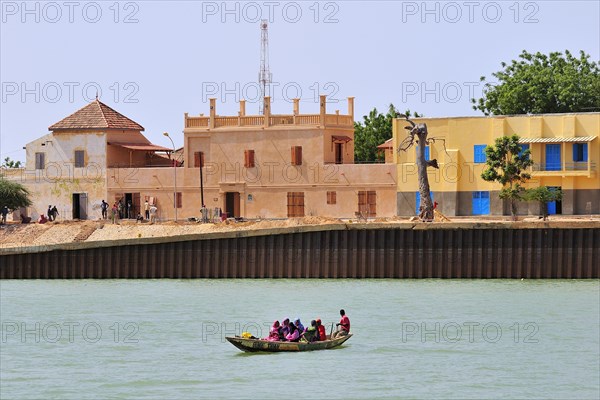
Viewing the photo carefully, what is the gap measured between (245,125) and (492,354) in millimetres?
49516

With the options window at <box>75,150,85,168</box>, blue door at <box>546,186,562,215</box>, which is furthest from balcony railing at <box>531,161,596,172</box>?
window at <box>75,150,85,168</box>

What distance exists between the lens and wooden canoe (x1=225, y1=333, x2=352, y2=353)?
51625 mm

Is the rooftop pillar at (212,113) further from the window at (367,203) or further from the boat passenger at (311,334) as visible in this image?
the boat passenger at (311,334)

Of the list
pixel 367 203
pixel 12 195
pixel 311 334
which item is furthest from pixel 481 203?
pixel 311 334

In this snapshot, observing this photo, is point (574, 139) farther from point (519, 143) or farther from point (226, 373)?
point (226, 373)

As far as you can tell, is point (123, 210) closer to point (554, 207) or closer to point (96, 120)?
point (96, 120)

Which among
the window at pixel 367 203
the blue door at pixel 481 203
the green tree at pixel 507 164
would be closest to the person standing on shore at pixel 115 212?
the window at pixel 367 203

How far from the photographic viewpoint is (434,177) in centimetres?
9588

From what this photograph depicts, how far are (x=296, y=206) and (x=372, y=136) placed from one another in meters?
28.8

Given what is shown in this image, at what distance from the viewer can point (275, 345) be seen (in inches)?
2050

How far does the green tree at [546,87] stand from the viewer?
4503 inches

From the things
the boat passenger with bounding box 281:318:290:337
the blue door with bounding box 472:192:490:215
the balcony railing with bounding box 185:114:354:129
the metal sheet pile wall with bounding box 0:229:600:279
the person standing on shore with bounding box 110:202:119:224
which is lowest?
the boat passenger with bounding box 281:318:290:337

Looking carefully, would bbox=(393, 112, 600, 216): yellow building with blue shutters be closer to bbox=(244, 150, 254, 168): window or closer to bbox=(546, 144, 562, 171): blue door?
bbox=(546, 144, 562, 171): blue door

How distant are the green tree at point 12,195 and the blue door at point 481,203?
2974 cm
